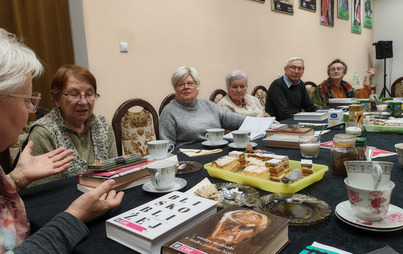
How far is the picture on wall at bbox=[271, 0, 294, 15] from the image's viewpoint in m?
4.40

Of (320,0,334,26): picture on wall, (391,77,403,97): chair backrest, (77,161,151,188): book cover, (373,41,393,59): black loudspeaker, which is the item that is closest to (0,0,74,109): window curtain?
(77,161,151,188): book cover

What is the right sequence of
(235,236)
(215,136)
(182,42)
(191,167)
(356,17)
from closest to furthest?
1. (235,236)
2. (191,167)
3. (215,136)
4. (182,42)
5. (356,17)

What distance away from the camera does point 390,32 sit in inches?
281

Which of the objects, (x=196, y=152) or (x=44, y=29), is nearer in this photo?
(x=196, y=152)

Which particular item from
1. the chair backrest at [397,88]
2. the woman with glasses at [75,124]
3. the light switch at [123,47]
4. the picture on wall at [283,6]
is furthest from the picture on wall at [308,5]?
the woman with glasses at [75,124]

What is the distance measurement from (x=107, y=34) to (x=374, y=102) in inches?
105

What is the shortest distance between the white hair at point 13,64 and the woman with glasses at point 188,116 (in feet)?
4.22

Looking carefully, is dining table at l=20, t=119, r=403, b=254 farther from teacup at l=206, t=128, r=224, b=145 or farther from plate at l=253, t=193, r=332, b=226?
teacup at l=206, t=128, r=224, b=145

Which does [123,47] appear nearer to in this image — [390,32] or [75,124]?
[75,124]

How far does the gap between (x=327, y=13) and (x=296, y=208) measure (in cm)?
606

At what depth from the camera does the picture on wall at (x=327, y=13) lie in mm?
5570

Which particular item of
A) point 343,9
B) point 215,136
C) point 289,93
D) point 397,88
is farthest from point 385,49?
point 215,136

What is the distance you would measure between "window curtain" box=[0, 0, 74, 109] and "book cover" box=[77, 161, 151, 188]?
1.72 metres

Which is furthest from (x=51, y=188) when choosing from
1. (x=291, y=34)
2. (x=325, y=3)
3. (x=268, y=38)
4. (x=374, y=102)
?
(x=325, y=3)
